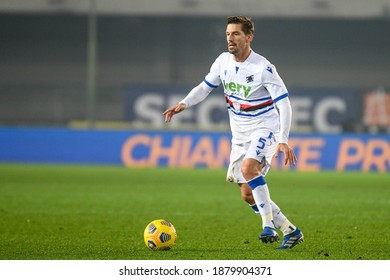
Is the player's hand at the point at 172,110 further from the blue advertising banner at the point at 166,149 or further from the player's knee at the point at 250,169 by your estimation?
the blue advertising banner at the point at 166,149

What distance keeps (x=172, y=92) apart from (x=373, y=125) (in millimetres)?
7866

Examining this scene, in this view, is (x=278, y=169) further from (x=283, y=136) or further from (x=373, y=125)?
(x=283, y=136)

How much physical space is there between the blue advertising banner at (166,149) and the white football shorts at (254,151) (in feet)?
52.1

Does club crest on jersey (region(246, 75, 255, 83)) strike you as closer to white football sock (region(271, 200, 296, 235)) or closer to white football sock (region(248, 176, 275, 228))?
white football sock (region(248, 176, 275, 228))

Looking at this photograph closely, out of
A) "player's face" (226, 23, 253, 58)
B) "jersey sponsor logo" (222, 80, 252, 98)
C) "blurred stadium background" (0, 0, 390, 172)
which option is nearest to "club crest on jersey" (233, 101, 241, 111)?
"jersey sponsor logo" (222, 80, 252, 98)

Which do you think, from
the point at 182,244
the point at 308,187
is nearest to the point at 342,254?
the point at 182,244

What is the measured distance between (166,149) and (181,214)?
13.1 m

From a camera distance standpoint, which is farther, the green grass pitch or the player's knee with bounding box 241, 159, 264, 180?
the player's knee with bounding box 241, 159, 264, 180

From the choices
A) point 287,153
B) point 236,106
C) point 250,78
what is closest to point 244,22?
point 250,78

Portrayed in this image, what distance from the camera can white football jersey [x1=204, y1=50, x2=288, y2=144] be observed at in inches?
386

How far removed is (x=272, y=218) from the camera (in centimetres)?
979

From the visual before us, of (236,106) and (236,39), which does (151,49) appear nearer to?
(236,106)

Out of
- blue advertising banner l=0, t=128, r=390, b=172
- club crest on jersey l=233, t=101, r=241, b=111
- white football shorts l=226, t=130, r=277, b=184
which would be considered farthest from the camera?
blue advertising banner l=0, t=128, r=390, b=172

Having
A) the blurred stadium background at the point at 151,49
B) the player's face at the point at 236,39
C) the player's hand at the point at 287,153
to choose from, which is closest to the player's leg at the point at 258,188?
the player's hand at the point at 287,153
